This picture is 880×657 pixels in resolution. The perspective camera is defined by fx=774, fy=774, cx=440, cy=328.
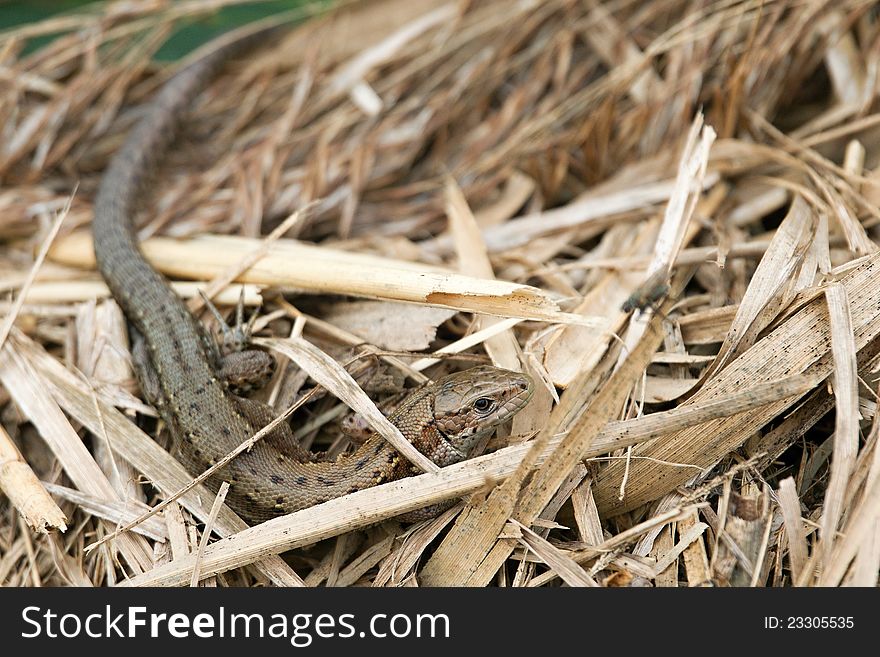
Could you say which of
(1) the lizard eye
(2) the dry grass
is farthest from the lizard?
(2) the dry grass

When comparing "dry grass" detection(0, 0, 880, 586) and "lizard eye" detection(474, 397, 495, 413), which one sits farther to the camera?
"lizard eye" detection(474, 397, 495, 413)

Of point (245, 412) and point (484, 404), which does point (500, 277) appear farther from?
point (245, 412)

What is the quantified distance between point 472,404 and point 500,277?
100 cm

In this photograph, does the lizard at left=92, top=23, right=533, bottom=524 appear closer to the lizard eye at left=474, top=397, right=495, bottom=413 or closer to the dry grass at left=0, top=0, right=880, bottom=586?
the lizard eye at left=474, top=397, right=495, bottom=413

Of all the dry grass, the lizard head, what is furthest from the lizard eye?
the dry grass

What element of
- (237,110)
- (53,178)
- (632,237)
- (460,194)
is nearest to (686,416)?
(632,237)

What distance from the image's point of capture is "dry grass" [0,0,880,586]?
9.45 ft

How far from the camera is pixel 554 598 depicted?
8.95ft

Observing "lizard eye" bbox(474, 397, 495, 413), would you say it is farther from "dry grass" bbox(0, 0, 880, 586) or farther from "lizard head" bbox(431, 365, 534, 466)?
"dry grass" bbox(0, 0, 880, 586)

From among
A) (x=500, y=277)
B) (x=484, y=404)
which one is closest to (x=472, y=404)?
(x=484, y=404)

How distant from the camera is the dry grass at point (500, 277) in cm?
288

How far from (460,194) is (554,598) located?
2458mm

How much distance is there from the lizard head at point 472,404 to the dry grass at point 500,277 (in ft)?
0.48

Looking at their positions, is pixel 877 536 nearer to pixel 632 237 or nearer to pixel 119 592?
pixel 632 237
